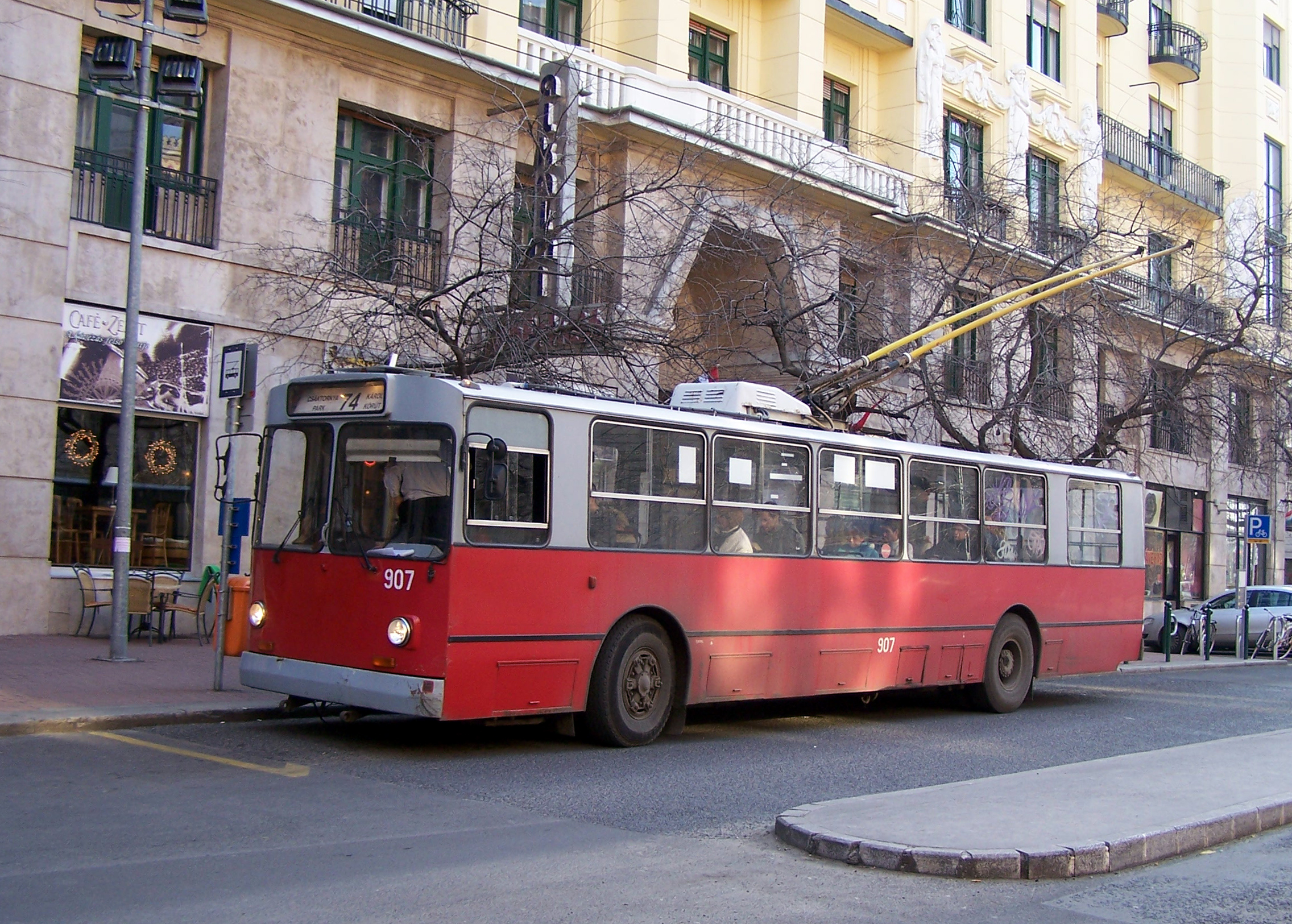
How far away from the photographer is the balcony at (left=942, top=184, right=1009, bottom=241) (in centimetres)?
2314

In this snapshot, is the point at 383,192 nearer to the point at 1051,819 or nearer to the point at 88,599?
the point at 88,599

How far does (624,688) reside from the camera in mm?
10797

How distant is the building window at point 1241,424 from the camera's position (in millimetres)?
26109

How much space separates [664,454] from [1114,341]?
54.6ft

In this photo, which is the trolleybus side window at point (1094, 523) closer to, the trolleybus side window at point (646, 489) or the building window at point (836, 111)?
the trolleybus side window at point (646, 489)

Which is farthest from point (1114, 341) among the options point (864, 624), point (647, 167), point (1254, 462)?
point (864, 624)

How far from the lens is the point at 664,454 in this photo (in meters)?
11.2

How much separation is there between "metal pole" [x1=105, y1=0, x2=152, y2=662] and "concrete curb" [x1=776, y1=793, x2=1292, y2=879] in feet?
30.0

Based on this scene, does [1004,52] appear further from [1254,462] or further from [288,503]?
[288,503]

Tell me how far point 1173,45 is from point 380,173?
29.0 metres

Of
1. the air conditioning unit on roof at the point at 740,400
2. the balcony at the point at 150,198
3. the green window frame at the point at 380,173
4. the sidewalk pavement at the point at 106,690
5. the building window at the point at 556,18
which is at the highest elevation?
the building window at the point at 556,18

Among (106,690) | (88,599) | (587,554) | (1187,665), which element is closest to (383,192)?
(88,599)

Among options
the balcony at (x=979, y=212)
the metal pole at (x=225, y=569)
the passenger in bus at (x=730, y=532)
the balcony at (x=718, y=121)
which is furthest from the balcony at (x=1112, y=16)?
the metal pole at (x=225, y=569)

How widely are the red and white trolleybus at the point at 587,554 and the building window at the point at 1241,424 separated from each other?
568 inches
